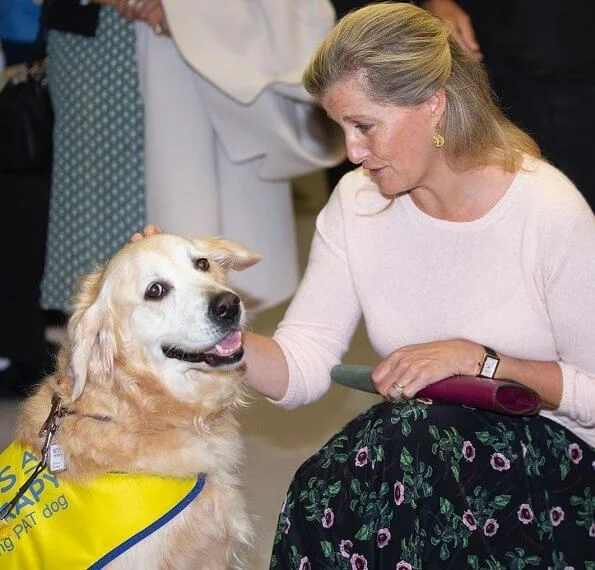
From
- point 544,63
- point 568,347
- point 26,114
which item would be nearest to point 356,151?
point 568,347

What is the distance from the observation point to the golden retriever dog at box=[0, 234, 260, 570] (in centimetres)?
195

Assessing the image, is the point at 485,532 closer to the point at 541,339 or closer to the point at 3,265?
the point at 541,339

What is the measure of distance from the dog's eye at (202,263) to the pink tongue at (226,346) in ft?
0.59

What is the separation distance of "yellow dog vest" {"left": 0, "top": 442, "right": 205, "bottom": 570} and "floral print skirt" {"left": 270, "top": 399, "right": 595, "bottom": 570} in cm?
27

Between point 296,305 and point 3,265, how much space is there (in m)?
1.70

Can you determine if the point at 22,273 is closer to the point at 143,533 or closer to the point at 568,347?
the point at 143,533

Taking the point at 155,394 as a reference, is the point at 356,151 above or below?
above

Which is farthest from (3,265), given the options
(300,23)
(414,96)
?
(414,96)

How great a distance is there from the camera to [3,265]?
3.64m

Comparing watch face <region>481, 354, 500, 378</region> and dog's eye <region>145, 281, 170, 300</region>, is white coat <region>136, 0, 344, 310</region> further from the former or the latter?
watch face <region>481, 354, 500, 378</region>

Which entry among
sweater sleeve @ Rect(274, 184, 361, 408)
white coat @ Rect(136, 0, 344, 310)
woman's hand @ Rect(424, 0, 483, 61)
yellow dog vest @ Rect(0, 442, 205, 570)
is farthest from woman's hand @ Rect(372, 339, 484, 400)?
woman's hand @ Rect(424, 0, 483, 61)

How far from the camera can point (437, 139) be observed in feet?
6.64

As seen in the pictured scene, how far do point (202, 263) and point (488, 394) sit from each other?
2.01 ft

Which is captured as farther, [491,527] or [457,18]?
[457,18]
